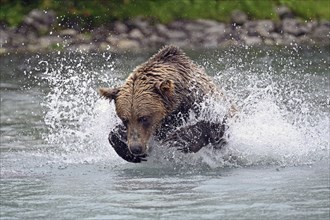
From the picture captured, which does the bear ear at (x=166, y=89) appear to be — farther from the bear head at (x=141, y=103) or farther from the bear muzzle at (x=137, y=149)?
the bear muzzle at (x=137, y=149)

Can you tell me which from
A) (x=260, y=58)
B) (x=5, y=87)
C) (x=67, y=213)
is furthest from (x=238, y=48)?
(x=67, y=213)

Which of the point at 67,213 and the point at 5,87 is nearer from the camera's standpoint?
the point at 67,213

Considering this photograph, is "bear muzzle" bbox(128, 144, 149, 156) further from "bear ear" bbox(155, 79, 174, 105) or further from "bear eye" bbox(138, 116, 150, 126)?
"bear ear" bbox(155, 79, 174, 105)

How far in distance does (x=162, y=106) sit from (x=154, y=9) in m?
18.1

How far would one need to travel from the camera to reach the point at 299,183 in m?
10.9

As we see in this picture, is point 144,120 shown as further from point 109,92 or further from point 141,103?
point 109,92

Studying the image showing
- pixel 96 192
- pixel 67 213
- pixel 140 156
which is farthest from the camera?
pixel 140 156

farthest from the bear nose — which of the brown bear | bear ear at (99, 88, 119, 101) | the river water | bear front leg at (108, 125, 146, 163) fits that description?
bear ear at (99, 88, 119, 101)

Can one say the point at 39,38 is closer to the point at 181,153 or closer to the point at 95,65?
the point at 95,65

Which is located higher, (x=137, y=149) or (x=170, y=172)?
(x=137, y=149)

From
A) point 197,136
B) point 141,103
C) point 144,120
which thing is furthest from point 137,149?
point 197,136

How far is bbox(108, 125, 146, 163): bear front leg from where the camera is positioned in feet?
38.8

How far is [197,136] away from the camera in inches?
469

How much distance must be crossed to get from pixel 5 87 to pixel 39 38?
5905 millimetres
